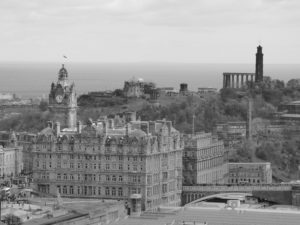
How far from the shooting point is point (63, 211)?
103 meters

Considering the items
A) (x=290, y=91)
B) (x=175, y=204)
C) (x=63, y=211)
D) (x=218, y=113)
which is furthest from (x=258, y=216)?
(x=290, y=91)

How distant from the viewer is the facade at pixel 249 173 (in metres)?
135

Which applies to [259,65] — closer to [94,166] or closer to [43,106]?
[43,106]

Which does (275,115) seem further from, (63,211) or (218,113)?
(63,211)

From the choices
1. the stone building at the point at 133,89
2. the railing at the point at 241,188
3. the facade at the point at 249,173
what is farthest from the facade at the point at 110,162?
the stone building at the point at 133,89

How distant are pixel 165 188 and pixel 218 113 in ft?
176

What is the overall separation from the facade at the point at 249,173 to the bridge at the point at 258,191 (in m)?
14.0

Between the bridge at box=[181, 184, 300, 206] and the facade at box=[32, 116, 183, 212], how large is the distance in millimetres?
1202

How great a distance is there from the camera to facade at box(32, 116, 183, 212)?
116 metres

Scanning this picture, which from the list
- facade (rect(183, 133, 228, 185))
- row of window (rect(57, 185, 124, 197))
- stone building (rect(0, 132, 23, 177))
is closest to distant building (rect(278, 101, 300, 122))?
facade (rect(183, 133, 228, 185))

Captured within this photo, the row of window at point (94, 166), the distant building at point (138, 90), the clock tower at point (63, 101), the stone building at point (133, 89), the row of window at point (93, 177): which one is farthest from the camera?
the distant building at point (138, 90)

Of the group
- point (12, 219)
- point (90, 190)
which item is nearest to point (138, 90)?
point (90, 190)

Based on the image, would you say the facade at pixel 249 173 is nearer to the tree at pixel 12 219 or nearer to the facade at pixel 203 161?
the facade at pixel 203 161

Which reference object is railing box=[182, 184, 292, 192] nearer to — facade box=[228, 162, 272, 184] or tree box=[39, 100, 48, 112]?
facade box=[228, 162, 272, 184]
